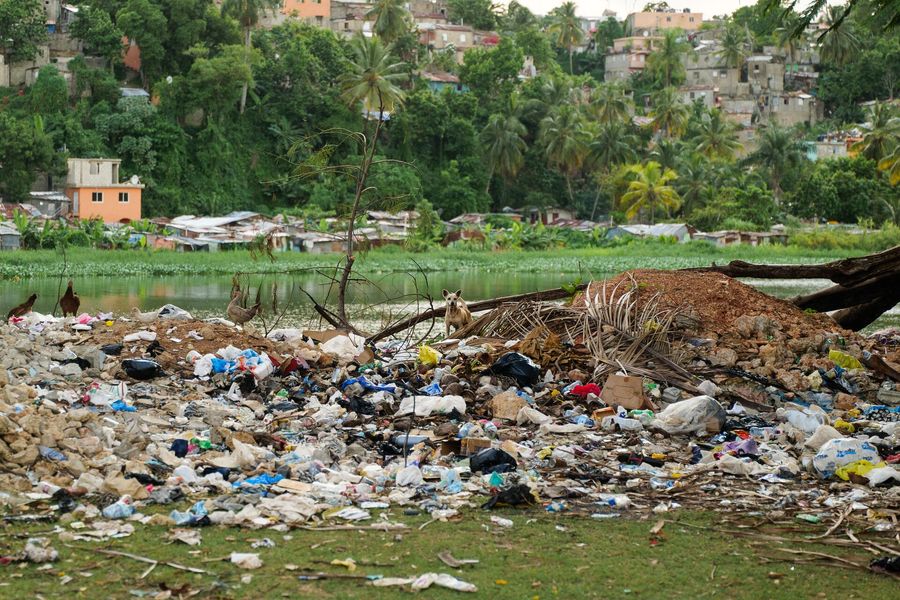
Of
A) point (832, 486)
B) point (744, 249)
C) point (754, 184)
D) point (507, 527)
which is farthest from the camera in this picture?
point (754, 184)

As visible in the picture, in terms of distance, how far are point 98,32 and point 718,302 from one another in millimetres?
Result: 43852

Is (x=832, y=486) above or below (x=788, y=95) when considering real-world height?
below

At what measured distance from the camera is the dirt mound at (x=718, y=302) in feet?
28.8

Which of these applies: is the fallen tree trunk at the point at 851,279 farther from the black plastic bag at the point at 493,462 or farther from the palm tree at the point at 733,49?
the palm tree at the point at 733,49

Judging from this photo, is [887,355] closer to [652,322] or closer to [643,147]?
[652,322]

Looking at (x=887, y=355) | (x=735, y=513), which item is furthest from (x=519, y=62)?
(x=735, y=513)

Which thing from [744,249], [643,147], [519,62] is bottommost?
[744,249]

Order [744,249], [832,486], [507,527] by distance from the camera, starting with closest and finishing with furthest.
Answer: [507,527] → [832,486] → [744,249]

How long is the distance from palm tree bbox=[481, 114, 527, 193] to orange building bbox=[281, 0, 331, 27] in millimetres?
20795

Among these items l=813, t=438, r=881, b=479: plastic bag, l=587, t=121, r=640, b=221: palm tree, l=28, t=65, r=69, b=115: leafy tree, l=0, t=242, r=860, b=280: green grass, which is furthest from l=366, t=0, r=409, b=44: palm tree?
l=813, t=438, r=881, b=479: plastic bag

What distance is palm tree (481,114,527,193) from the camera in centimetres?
5372

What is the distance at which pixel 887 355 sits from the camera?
348 inches

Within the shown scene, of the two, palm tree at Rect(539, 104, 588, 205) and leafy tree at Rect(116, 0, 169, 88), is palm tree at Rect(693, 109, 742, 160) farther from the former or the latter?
leafy tree at Rect(116, 0, 169, 88)

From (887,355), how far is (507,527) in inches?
207
